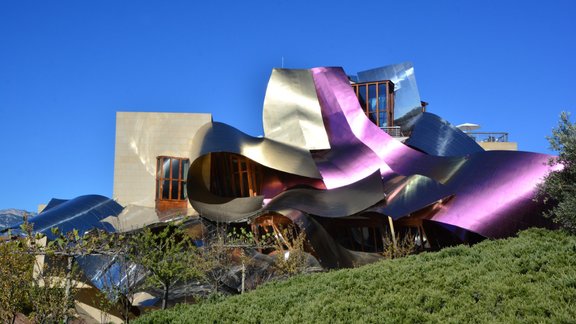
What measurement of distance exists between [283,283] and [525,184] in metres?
11.5

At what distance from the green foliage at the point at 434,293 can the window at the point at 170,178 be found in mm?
16254

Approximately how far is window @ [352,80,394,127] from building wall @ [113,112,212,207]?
8873 mm

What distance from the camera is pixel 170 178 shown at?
3033 cm

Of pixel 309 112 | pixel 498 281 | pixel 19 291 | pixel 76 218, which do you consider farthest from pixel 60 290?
pixel 309 112

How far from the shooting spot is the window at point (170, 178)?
1188 inches

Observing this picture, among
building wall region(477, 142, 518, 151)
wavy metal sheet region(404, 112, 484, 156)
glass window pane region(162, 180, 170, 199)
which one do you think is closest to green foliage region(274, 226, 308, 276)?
glass window pane region(162, 180, 170, 199)

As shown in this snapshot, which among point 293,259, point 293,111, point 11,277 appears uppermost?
point 293,111

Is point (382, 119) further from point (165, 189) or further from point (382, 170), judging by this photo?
point (165, 189)

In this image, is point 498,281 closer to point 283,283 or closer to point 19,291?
point 283,283

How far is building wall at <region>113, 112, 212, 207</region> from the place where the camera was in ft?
104

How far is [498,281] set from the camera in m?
10.3

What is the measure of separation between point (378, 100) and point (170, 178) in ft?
39.9

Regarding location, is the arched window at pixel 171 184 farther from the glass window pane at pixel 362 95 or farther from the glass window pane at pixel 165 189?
the glass window pane at pixel 362 95

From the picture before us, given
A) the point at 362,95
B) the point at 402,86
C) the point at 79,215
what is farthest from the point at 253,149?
the point at 402,86
